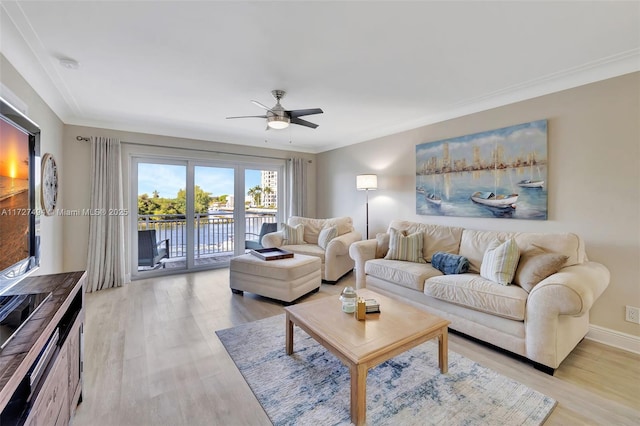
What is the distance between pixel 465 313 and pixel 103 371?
9.37 ft

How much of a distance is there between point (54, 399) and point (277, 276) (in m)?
2.18

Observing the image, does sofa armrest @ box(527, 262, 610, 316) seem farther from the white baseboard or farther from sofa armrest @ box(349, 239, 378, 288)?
sofa armrest @ box(349, 239, 378, 288)

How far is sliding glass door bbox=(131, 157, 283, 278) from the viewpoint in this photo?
4367mm

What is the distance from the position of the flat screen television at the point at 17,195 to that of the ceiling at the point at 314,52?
0.75 meters

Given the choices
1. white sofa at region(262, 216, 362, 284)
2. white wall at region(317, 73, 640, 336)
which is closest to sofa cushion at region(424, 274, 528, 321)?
white wall at region(317, 73, 640, 336)

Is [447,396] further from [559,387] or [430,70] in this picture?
[430,70]

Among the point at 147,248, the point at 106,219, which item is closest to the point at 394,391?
the point at 147,248

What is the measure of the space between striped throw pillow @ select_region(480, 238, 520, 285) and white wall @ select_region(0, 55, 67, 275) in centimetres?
397

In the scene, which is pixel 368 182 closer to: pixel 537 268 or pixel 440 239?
pixel 440 239

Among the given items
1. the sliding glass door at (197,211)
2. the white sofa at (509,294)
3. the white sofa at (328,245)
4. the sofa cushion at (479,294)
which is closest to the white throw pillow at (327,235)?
the white sofa at (328,245)

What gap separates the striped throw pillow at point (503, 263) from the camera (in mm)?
2352

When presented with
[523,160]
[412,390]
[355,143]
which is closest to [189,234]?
[355,143]

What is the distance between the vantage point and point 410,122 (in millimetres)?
3990

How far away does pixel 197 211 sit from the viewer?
4.79 meters
